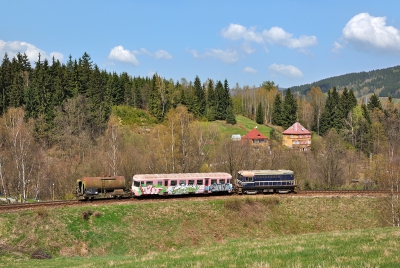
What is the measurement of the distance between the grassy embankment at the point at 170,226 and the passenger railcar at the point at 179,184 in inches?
89.7

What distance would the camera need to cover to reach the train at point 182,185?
123ft

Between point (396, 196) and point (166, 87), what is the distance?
81.7m

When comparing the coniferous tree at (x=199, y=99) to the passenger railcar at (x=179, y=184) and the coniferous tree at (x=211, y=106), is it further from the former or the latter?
the passenger railcar at (x=179, y=184)

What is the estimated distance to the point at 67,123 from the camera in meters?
75.0

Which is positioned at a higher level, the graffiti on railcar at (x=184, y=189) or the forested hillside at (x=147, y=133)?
the forested hillside at (x=147, y=133)

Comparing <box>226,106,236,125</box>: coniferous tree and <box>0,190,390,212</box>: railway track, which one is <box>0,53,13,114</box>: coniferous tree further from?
<box>226,106,236,125</box>: coniferous tree

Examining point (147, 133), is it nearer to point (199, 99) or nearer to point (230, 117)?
point (199, 99)

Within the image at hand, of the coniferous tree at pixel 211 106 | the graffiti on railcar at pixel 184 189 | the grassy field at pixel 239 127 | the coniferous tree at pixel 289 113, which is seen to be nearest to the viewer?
the graffiti on railcar at pixel 184 189

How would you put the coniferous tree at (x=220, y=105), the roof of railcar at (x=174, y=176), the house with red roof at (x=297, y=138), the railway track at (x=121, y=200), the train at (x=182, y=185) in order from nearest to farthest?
the railway track at (x=121, y=200), the train at (x=182, y=185), the roof of railcar at (x=174, y=176), the house with red roof at (x=297, y=138), the coniferous tree at (x=220, y=105)

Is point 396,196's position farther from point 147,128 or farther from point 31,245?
point 147,128

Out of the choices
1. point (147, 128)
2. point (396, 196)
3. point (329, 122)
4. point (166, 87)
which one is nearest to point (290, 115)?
point (329, 122)

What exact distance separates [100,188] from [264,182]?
18.9m

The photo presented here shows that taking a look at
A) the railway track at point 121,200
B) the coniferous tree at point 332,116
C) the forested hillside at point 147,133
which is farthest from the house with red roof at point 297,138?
the railway track at point 121,200

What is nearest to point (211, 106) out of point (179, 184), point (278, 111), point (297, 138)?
point (278, 111)
